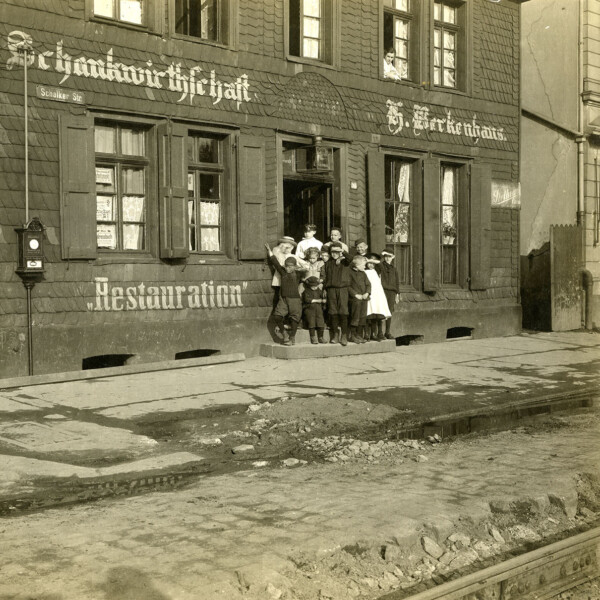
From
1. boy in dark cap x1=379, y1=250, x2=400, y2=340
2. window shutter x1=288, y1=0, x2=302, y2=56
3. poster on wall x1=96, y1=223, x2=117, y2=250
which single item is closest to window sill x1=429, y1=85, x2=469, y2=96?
window shutter x1=288, y1=0, x2=302, y2=56

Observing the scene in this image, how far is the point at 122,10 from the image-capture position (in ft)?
39.9

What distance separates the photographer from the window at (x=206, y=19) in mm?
13008

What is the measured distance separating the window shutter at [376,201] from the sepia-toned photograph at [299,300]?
0.04 meters

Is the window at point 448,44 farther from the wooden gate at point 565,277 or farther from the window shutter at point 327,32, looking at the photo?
the wooden gate at point 565,277

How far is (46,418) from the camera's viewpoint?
27.4 feet

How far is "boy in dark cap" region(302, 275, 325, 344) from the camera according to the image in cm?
1320

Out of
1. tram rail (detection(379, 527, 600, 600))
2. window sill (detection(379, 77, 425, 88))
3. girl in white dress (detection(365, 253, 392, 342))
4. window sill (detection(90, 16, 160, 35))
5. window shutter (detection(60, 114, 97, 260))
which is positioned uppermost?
window sill (detection(379, 77, 425, 88))

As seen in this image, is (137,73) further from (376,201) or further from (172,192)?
(376,201)

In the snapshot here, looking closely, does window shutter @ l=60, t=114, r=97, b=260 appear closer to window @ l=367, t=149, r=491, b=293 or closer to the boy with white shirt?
the boy with white shirt

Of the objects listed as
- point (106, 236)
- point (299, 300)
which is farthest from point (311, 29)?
point (106, 236)

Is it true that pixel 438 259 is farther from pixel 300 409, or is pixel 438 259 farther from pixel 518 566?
pixel 518 566

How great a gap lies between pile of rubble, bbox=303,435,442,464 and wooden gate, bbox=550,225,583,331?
11.0 m

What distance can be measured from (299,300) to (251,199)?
1729mm

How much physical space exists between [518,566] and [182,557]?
1683 millimetres
